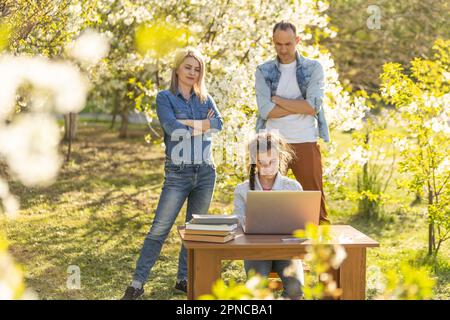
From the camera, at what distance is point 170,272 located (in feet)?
23.7

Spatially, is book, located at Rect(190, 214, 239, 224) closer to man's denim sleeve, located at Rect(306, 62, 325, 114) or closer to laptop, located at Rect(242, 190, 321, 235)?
laptop, located at Rect(242, 190, 321, 235)

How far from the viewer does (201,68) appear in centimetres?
582

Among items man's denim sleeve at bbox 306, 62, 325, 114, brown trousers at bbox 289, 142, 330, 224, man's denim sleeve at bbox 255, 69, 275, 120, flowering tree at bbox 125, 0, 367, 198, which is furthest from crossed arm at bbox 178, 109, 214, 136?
flowering tree at bbox 125, 0, 367, 198

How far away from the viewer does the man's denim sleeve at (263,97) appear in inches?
237

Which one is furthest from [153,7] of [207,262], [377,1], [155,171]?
[207,262]

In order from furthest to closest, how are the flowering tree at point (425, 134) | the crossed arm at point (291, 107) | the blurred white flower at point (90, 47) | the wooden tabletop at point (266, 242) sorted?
the blurred white flower at point (90, 47)
the flowering tree at point (425, 134)
the crossed arm at point (291, 107)
the wooden tabletop at point (266, 242)

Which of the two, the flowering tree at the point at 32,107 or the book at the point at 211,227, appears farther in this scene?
the flowering tree at the point at 32,107

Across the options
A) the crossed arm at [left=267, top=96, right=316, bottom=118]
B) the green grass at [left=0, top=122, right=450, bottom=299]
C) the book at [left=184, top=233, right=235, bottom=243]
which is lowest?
the green grass at [left=0, top=122, right=450, bottom=299]

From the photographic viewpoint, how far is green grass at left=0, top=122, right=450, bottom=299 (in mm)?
6922

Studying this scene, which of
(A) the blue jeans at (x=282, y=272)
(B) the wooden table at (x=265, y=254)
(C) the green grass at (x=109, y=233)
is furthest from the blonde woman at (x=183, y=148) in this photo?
(B) the wooden table at (x=265, y=254)

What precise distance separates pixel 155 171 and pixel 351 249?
32.1 feet

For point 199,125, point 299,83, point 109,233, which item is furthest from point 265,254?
point 109,233

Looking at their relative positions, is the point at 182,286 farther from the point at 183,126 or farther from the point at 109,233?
the point at 109,233

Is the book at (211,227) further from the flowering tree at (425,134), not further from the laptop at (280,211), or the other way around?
the flowering tree at (425,134)
